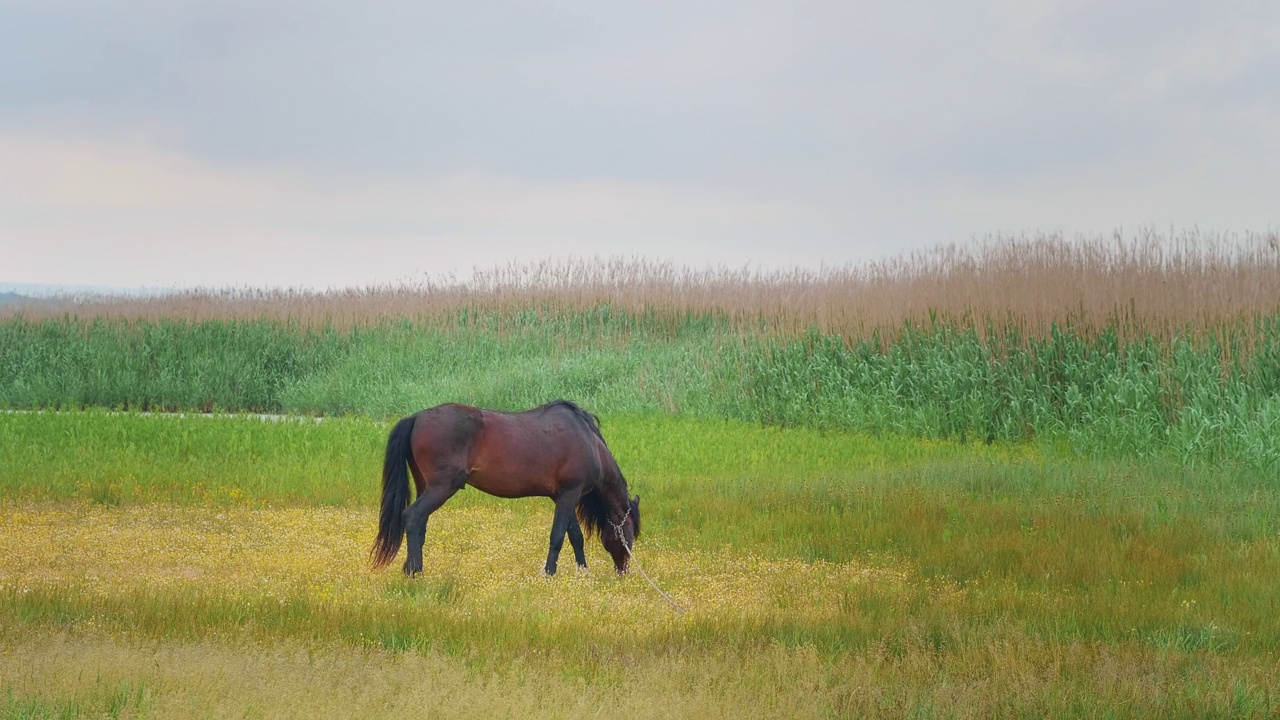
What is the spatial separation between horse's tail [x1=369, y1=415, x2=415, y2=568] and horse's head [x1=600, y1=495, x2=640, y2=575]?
1700 mm

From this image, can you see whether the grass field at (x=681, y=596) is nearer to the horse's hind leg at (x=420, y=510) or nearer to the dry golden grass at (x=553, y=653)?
the dry golden grass at (x=553, y=653)

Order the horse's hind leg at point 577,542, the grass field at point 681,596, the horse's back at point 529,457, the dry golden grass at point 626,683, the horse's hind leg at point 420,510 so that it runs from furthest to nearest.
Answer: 1. the horse's hind leg at point 577,542
2. the horse's back at point 529,457
3. the horse's hind leg at point 420,510
4. the grass field at point 681,596
5. the dry golden grass at point 626,683

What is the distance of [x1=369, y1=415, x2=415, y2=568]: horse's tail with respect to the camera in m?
9.45

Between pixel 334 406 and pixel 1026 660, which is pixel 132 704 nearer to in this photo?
pixel 1026 660

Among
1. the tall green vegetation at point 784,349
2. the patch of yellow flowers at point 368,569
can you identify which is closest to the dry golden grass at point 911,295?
the tall green vegetation at point 784,349

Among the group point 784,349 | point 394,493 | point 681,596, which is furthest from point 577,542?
point 784,349

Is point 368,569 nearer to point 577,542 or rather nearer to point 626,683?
point 577,542

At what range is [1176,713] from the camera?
646cm

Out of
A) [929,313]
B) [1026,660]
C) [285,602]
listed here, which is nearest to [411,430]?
[285,602]

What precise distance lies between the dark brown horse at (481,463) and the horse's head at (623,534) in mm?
143

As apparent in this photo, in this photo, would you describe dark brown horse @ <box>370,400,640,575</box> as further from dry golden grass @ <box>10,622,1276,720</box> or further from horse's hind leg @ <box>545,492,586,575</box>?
dry golden grass @ <box>10,622,1276,720</box>

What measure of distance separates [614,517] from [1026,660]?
12.2 feet

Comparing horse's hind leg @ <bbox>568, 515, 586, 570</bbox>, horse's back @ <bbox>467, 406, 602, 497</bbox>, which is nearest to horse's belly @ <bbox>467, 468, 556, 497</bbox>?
horse's back @ <bbox>467, 406, 602, 497</bbox>

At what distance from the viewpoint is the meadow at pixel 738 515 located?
6770mm
